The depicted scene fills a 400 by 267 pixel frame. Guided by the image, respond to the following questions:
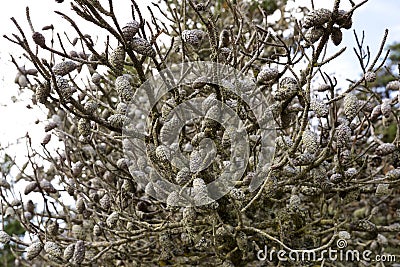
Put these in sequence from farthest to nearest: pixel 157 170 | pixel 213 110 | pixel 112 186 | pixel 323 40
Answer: pixel 112 186 → pixel 157 170 → pixel 213 110 → pixel 323 40

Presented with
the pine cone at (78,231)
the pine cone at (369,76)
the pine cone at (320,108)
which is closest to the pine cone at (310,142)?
the pine cone at (320,108)

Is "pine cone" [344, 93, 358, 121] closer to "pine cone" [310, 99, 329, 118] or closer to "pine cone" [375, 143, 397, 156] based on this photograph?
"pine cone" [310, 99, 329, 118]

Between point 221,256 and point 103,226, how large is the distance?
0.33 metres

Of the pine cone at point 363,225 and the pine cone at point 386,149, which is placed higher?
the pine cone at point 386,149

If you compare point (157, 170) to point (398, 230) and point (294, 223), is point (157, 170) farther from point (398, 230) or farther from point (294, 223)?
point (398, 230)

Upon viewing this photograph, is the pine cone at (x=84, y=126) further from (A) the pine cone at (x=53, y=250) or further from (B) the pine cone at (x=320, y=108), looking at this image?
(B) the pine cone at (x=320, y=108)

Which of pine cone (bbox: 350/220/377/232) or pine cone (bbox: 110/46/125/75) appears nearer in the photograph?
pine cone (bbox: 110/46/125/75)

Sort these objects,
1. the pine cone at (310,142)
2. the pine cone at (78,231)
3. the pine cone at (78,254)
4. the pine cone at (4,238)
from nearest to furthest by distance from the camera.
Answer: the pine cone at (310,142) < the pine cone at (78,254) < the pine cone at (4,238) < the pine cone at (78,231)

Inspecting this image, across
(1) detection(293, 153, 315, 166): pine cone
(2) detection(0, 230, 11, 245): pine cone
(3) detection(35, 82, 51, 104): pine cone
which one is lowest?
(2) detection(0, 230, 11, 245): pine cone

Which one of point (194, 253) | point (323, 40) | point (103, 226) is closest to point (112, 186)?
point (103, 226)

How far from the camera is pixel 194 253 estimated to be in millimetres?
1337

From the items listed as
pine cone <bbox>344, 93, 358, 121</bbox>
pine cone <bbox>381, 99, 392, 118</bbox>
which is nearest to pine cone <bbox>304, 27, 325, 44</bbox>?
pine cone <bbox>344, 93, 358, 121</bbox>

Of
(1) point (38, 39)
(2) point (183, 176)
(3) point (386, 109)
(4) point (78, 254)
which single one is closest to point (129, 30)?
(1) point (38, 39)

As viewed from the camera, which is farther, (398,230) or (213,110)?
(398,230)
